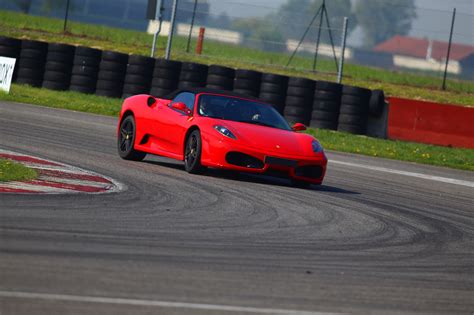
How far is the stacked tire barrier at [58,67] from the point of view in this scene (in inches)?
973

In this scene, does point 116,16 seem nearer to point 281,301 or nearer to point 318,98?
point 318,98

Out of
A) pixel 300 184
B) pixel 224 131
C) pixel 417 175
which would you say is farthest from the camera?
pixel 417 175

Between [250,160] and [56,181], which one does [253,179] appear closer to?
[250,160]

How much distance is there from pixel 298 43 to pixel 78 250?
23.8 metres

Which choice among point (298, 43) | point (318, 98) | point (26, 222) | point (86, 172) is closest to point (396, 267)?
point (26, 222)

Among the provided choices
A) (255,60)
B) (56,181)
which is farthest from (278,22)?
(56,181)

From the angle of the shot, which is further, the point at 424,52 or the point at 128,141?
the point at 424,52

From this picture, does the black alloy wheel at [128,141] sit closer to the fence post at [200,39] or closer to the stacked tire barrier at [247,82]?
the stacked tire barrier at [247,82]

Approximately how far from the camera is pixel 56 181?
10.8 metres

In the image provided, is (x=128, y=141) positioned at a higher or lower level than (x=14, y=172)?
A: higher

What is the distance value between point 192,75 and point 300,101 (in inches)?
96.4

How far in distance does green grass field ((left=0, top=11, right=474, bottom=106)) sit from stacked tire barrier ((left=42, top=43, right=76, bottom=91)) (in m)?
4.64

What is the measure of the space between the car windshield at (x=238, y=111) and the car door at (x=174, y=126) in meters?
0.19

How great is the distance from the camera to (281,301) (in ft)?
20.6
